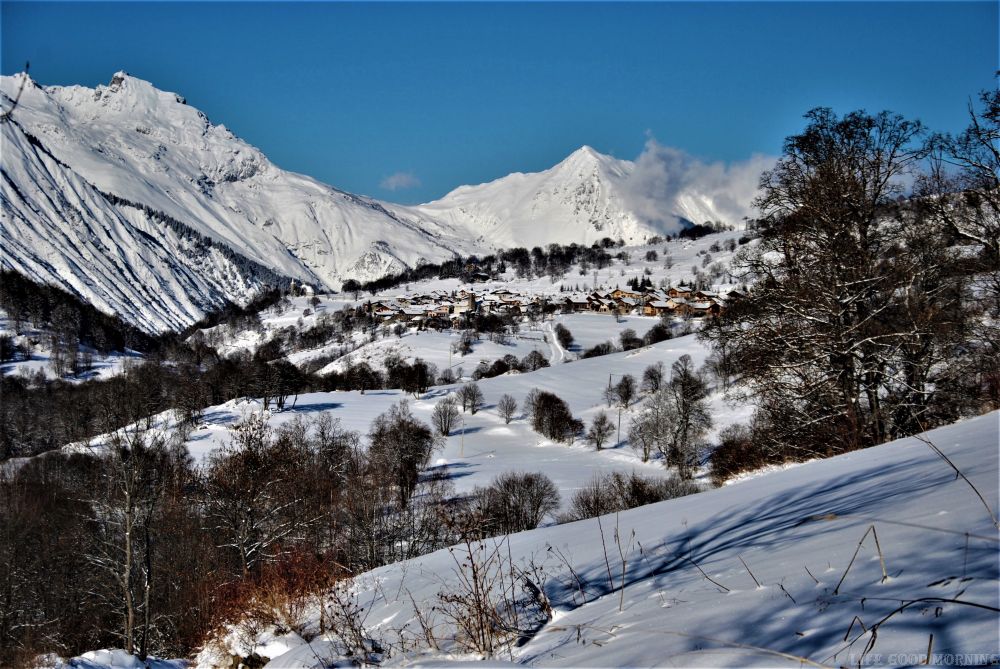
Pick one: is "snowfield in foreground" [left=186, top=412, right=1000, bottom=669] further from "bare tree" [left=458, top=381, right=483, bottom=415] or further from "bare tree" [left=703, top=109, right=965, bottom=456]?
"bare tree" [left=458, top=381, right=483, bottom=415]

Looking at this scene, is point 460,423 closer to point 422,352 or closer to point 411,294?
point 422,352

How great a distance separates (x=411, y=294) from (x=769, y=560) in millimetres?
175080

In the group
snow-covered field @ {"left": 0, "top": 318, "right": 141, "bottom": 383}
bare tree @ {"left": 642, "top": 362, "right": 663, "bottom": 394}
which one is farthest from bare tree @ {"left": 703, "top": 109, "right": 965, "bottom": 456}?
snow-covered field @ {"left": 0, "top": 318, "right": 141, "bottom": 383}

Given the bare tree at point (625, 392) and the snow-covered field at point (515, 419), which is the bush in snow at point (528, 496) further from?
the bare tree at point (625, 392)

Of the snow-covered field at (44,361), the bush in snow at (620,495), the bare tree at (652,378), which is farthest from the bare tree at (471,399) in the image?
the snow-covered field at (44,361)

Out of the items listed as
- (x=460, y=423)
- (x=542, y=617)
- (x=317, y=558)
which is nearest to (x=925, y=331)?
(x=542, y=617)

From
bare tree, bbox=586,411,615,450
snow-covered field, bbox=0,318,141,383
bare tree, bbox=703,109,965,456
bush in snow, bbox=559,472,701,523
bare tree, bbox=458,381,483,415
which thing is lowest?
bush in snow, bbox=559,472,701,523

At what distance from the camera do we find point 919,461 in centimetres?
397

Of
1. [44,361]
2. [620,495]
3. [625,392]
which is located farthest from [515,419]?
[44,361]

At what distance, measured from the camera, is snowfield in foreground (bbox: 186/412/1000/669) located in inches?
71.9

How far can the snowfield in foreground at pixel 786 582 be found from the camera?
1.83 meters

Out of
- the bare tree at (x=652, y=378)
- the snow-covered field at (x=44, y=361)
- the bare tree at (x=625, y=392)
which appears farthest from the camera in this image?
the snow-covered field at (x=44, y=361)

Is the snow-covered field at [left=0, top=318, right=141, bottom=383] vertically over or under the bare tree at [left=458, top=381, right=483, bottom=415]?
over

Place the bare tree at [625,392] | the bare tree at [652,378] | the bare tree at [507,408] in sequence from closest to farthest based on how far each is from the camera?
the bare tree at [625,392] → the bare tree at [652,378] → the bare tree at [507,408]
